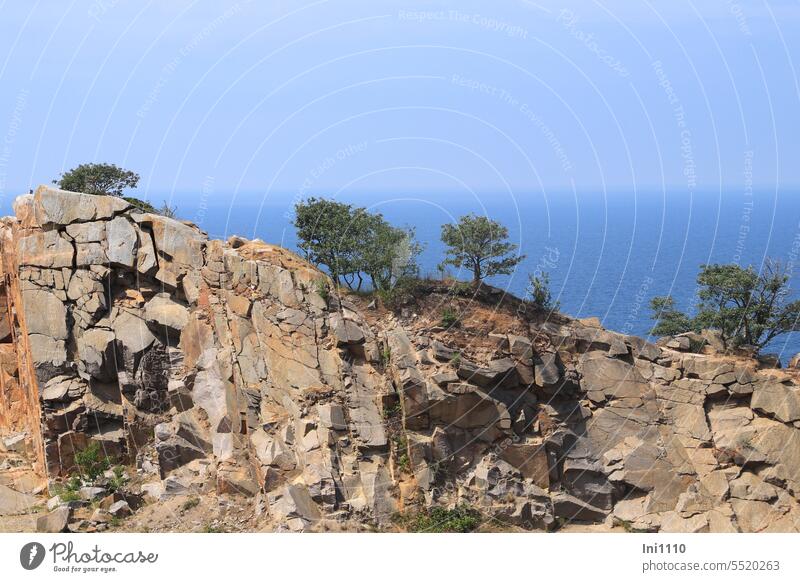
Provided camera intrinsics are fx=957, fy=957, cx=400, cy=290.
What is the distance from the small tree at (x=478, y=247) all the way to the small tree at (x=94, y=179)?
1780 centimetres

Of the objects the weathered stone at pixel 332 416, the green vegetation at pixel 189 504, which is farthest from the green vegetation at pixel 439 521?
the green vegetation at pixel 189 504

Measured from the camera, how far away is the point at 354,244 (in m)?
43.2

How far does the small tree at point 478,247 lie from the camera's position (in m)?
43.7

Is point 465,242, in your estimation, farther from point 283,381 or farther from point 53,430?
point 53,430

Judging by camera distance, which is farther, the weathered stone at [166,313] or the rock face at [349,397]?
the weathered stone at [166,313]

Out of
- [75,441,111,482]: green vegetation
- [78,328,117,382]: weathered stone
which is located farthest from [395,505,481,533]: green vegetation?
→ [78,328,117,382]: weathered stone

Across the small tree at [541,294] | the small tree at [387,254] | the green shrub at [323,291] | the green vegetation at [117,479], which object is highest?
the small tree at [387,254]

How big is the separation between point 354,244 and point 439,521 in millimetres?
13100

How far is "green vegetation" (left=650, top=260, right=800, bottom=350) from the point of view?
4322 cm

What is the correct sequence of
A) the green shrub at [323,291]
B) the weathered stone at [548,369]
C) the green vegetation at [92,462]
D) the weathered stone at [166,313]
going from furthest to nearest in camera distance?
the weathered stone at [166,313] → the green vegetation at [92,462] → the weathered stone at [548,369] → the green shrub at [323,291]

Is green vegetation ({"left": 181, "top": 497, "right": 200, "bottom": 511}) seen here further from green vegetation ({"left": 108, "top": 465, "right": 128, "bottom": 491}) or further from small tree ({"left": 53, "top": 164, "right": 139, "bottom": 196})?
small tree ({"left": 53, "top": 164, "right": 139, "bottom": 196})

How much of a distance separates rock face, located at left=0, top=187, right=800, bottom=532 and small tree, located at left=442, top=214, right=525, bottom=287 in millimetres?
1929

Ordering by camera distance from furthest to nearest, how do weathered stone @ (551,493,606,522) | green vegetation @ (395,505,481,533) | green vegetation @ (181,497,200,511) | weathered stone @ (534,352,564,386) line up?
weathered stone @ (534,352,564,386), weathered stone @ (551,493,606,522), green vegetation @ (181,497,200,511), green vegetation @ (395,505,481,533)

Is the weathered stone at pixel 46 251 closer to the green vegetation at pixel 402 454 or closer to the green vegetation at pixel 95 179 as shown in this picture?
the green vegetation at pixel 95 179
